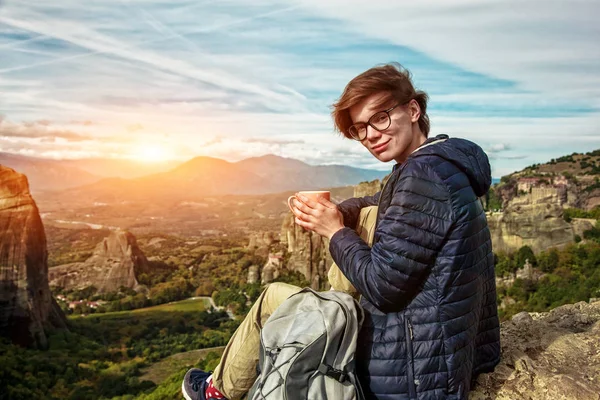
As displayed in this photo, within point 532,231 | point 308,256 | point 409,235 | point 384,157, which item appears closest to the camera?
point 409,235

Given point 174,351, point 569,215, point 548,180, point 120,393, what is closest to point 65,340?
point 174,351

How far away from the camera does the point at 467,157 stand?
1986mm

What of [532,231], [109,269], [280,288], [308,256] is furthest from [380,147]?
[109,269]

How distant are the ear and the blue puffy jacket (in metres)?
0.28

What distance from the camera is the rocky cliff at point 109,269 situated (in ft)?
169

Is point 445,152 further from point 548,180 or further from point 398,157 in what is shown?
point 548,180

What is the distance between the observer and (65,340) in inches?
1410

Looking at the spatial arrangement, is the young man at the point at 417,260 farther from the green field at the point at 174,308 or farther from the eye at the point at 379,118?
the green field at the point at 174,308

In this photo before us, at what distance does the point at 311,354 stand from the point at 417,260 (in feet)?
1.88

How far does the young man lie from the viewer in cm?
190

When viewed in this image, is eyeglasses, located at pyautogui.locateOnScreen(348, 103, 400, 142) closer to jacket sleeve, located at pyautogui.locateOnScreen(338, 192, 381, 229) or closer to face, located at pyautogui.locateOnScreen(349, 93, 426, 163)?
face, located at pyautogui.locateOnScreen(349, 93, 426, 163)

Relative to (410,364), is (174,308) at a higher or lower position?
lower

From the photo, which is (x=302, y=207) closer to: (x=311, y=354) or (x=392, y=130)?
(x=392, y=130)

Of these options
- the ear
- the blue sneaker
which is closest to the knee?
the blue sneaker
